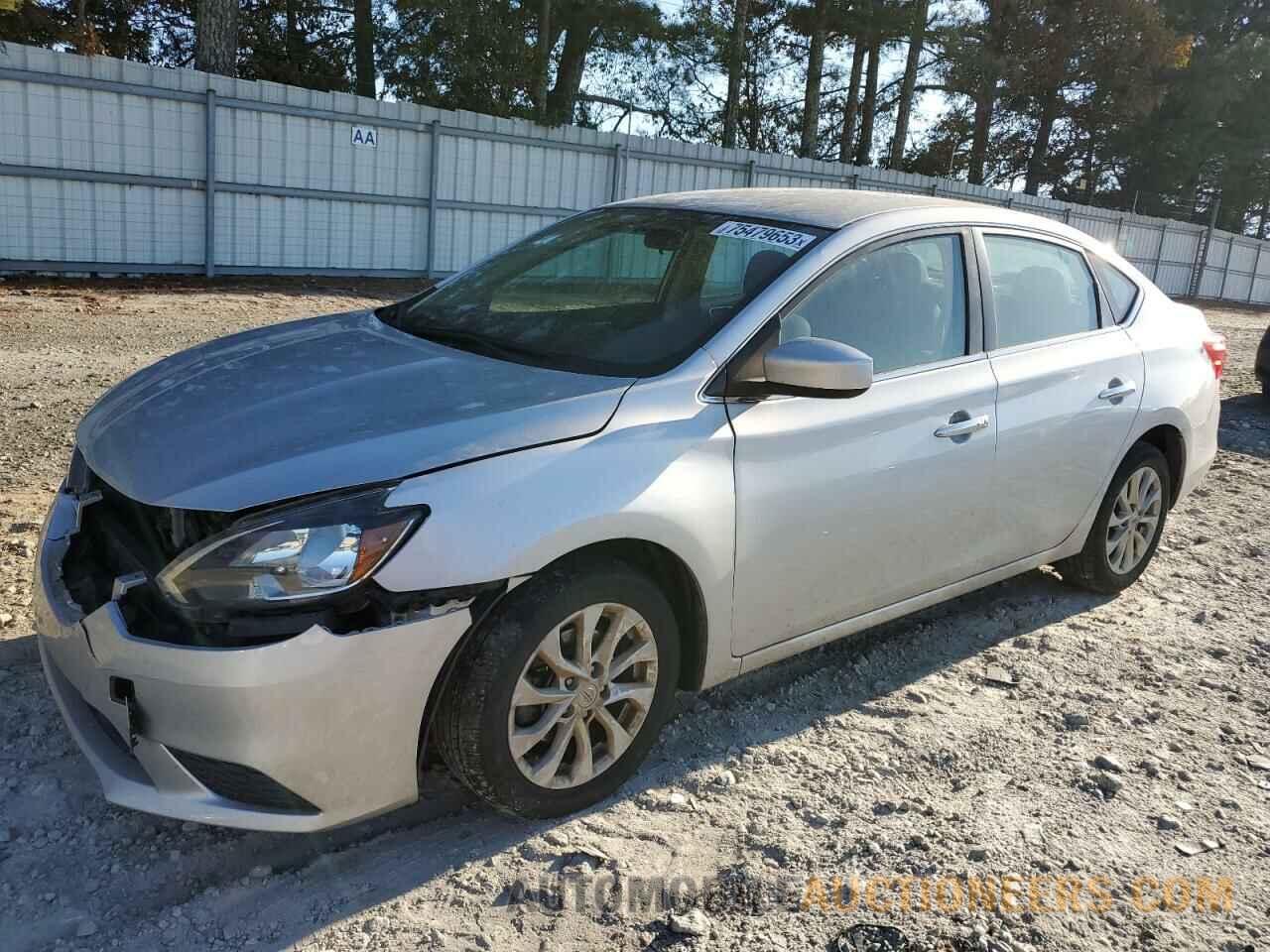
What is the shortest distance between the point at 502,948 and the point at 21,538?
10.3ft

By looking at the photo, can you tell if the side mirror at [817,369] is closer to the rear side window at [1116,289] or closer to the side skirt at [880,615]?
the side skirt at [880,615]

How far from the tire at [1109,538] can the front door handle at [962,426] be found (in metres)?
1.13

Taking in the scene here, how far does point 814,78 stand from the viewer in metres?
24.0

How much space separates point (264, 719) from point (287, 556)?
36 cm

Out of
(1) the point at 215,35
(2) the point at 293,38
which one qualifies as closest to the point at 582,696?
(1) the point at 215,35

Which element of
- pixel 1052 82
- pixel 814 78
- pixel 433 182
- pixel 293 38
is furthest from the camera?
pixel 1052 82

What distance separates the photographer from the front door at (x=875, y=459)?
127 inches

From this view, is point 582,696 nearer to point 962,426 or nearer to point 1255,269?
point 962,426

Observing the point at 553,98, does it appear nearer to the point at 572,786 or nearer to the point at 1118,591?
the point at 1118,591

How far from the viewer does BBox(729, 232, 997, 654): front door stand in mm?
3229

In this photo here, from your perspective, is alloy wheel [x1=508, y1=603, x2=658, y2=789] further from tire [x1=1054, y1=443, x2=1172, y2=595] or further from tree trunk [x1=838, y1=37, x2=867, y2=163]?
tree trunk [x1=838, y1=37, x2=867, y2=163]

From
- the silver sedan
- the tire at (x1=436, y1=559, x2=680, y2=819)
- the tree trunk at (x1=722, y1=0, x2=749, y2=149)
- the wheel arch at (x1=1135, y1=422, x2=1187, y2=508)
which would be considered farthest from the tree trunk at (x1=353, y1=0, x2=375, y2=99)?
the tire at (x1=436, y1=559, x2=680, y2=819)

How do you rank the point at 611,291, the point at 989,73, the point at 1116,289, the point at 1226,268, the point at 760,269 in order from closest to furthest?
the point at 760,269
the point at 611,291
the point at 1116,289
the point at 989,73
the point at 1226,268

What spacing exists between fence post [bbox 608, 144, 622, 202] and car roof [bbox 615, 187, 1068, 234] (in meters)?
13.4
